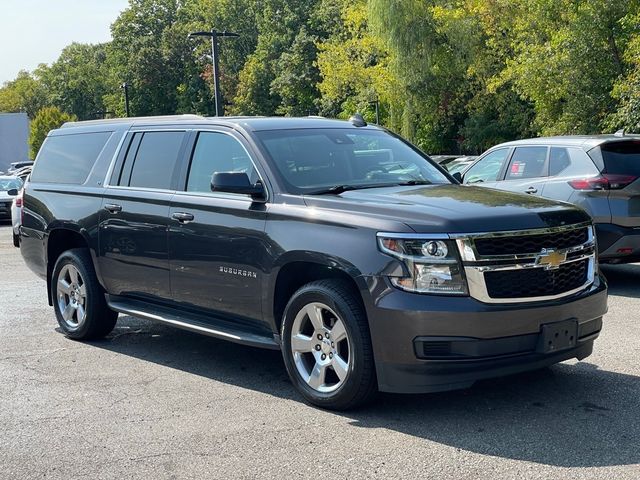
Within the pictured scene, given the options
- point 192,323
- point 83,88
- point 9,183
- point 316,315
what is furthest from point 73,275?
point 83,88

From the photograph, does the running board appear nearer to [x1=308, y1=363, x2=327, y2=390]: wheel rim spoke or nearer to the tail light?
[x1=308, y1=363, x2=327, y2=390]: wheel rim spoke

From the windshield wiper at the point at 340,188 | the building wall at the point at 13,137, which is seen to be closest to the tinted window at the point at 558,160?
the windshield wiper at the point at 340,188

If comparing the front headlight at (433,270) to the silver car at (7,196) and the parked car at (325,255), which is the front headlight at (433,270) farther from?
the silver car at (7,196)

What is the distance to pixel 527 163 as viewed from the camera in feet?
35.5

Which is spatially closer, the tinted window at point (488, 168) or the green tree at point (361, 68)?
the tinted window at point (488, 168)

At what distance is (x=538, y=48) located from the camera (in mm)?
25844

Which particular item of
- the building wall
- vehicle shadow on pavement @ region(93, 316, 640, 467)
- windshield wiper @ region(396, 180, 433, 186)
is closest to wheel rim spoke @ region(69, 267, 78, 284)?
vehicle shadow on pavement @ region(93, 316, 640, 467)

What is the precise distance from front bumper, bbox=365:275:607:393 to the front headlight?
0.05m

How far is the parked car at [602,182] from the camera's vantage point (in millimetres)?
9688

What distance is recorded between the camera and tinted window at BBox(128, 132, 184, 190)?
277 inches

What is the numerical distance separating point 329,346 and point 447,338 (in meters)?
0.85

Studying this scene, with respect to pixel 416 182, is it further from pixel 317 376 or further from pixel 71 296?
pixel 71 296

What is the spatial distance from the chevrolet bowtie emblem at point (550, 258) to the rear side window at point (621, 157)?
4748 millimetres

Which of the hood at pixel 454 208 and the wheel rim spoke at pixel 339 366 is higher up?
the hood at pixel 454 208
